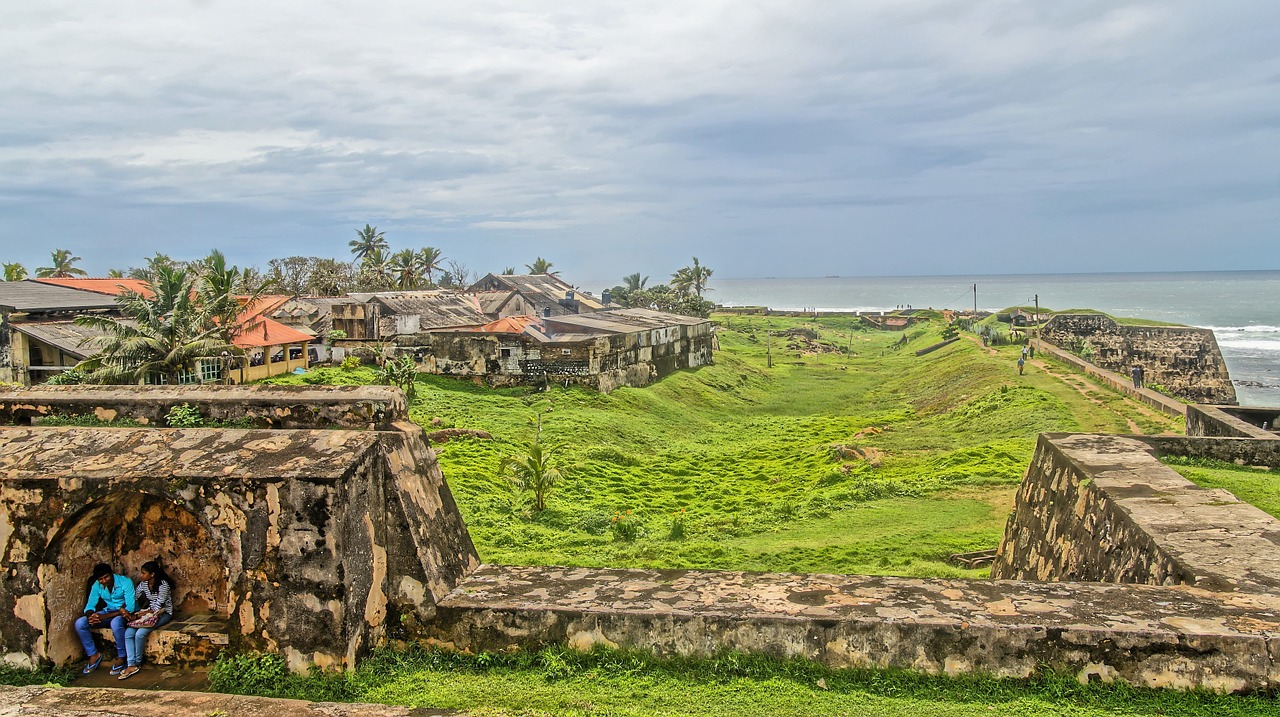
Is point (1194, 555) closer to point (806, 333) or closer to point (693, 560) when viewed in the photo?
point (693, 560)

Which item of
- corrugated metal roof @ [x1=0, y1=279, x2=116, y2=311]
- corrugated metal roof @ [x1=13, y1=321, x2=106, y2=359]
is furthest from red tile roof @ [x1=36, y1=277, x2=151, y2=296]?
corrugated metal roof @ [x1=13, y1=321, x2=106, y2=359]

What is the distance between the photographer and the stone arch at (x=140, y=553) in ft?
17.7

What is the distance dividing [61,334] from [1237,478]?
29759mm

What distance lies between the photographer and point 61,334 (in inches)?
1006

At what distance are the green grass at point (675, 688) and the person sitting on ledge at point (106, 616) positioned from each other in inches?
35.2

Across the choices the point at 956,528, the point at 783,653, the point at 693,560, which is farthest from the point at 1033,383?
the point at 783,653

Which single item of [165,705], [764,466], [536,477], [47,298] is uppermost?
[47,298]

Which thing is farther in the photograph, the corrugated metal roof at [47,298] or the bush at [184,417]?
the corrugated metal roof at [47,298]

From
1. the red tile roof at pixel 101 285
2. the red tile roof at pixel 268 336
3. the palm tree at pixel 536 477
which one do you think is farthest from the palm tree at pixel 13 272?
the palm tree at pixel 536 477

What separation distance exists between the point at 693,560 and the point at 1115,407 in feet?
51.6

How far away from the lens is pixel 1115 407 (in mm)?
21656

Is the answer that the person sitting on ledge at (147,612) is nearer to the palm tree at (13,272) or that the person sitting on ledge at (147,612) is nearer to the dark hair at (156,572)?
the dark hair at (156,572)

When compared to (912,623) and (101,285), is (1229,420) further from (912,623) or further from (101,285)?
(101,285)

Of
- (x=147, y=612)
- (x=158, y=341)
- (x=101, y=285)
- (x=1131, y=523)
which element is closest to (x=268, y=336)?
(x=158, y=341)
